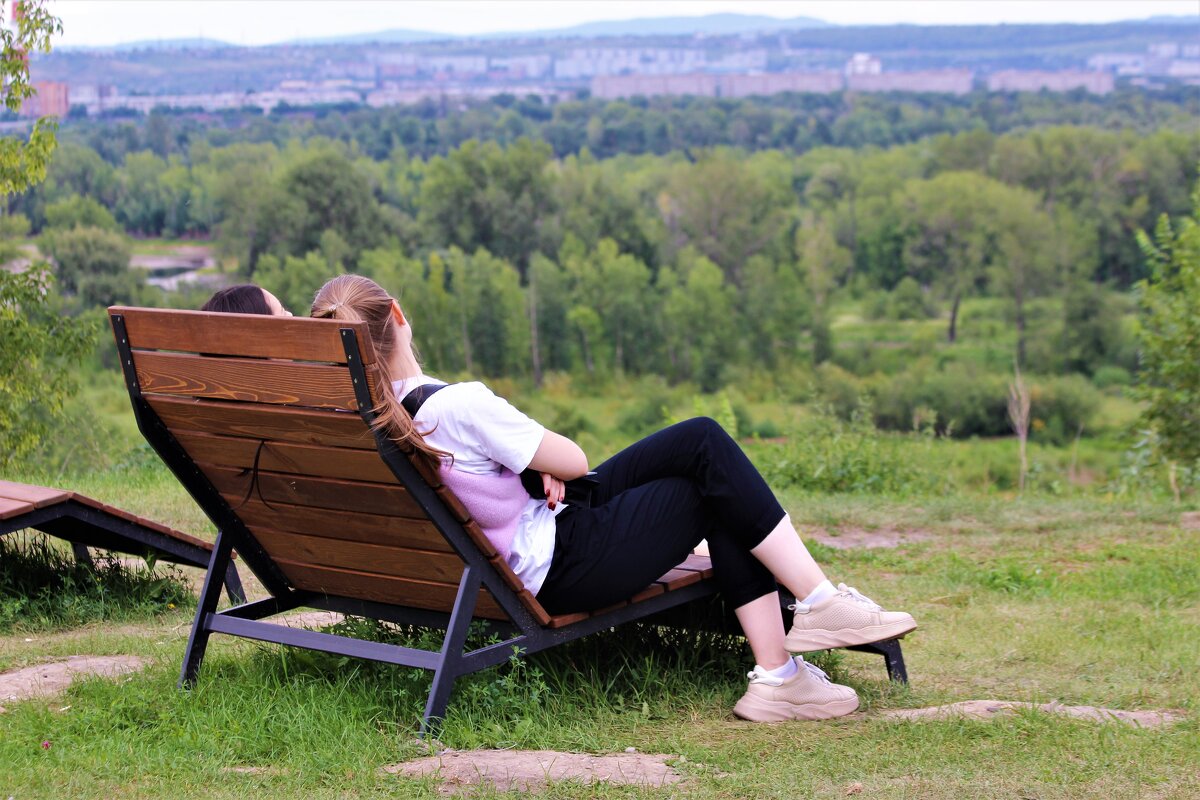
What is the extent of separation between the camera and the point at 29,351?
954 cm

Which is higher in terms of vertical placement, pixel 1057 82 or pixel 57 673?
pixel 1057 82

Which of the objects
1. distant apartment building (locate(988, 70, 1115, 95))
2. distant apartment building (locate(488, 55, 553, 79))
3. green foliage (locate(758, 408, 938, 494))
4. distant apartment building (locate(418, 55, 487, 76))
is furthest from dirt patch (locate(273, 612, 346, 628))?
distant apartment building (locate(488, 55, 553, 79))

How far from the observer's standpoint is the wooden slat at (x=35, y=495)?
466cm

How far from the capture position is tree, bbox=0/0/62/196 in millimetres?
8922

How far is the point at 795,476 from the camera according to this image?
9789mm

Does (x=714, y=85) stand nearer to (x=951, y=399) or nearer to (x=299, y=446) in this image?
(x=951, y=399)

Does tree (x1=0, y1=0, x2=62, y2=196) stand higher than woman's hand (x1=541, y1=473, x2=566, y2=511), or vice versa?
tree (x1=0, y1=0, x2=62, y2=196)

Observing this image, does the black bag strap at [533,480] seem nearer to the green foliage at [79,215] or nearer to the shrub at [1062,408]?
the shrub at [1062,408]

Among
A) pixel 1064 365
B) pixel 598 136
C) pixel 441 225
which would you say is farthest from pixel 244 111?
pixel 1064 365

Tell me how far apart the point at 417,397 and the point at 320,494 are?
38cm

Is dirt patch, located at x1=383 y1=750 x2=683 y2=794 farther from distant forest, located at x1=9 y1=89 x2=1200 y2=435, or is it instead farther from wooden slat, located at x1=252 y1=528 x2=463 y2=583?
distant forest, located at x1=9 y1=89 x2=1200 y2=435

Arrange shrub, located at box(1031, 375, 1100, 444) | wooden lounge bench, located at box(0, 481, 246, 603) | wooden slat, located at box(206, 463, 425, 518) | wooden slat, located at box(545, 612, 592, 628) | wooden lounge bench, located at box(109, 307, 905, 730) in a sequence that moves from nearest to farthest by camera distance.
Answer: wooden lounge bench, located at box(109, 307, 905, 730) → wooden slat, located at box(206, 463, 425, 518) → wooden slat, located at box(545, 612, 592, 628) → wooden lounge bench, located at box(0, 481, 246, 603) → shrub, located at box(1031, 375, 1100, 444)

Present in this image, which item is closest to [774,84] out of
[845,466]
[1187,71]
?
[1187,71]

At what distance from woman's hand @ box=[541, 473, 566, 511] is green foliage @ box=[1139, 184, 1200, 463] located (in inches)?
419
